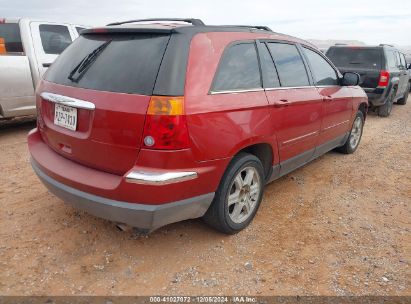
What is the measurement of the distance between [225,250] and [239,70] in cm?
146

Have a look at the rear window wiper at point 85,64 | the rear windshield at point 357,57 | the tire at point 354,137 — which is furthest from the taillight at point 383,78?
the rear window wiper at point 85,64

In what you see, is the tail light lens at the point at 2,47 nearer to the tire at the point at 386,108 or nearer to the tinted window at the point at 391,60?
the tinted window at the point at 391,60

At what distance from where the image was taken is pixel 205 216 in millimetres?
2871

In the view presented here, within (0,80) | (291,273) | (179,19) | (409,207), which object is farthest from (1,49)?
(409,207)

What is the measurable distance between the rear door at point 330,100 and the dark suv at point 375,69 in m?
3.92

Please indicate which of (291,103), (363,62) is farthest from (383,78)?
(291,103)

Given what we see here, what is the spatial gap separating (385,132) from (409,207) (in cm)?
383

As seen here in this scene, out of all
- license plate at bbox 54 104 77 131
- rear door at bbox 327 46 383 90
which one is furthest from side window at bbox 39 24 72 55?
rear door at bbox 327 46 383 90

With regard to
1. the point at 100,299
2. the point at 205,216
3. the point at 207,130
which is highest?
the point at 207,130

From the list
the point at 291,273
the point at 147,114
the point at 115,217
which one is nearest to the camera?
the point at 147,114

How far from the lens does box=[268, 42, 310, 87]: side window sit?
3315 mm

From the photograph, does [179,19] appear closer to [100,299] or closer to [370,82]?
[100,299]

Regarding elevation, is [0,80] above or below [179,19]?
below

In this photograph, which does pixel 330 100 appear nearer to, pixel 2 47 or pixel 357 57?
pixel 2 47
